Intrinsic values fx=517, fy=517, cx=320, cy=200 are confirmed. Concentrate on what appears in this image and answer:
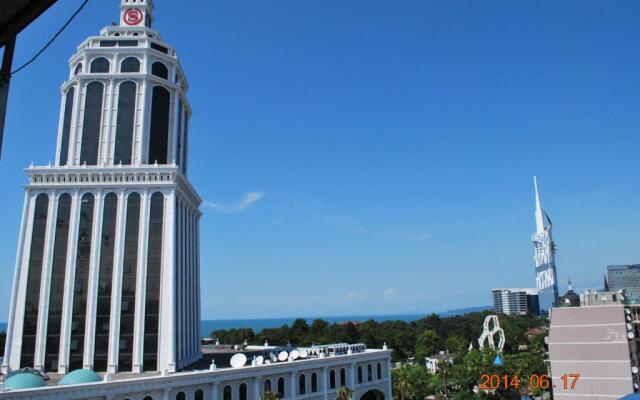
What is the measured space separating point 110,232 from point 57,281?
838 cm

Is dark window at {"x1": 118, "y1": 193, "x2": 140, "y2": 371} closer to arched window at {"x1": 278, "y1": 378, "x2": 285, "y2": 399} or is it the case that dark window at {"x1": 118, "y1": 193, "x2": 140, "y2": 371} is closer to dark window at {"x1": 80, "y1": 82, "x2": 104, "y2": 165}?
dark window at {"x1": 80, "y1": 82, "x2": 104, "y2": 165}

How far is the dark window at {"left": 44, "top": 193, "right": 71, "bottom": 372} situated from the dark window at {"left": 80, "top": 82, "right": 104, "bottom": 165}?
7.68 m

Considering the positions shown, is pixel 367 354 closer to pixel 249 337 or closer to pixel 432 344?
pixel 249 337

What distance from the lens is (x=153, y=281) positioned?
209ft

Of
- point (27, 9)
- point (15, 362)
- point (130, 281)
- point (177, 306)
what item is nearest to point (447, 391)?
point (177, 306)

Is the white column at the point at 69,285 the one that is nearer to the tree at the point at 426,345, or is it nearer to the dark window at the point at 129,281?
the dark window at the point at 129,281

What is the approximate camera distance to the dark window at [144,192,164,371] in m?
61.2

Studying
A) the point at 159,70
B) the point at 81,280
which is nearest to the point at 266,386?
the point at 81,280

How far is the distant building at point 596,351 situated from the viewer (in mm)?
71188

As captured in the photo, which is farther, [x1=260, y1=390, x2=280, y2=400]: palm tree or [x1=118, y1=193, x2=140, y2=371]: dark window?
[x1=118, y1=193, x2=140, y2=371]: dark window

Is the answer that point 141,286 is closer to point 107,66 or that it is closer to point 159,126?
point 159,126

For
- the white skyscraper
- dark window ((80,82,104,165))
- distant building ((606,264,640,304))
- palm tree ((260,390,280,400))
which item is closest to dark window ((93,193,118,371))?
the white skyscraper
